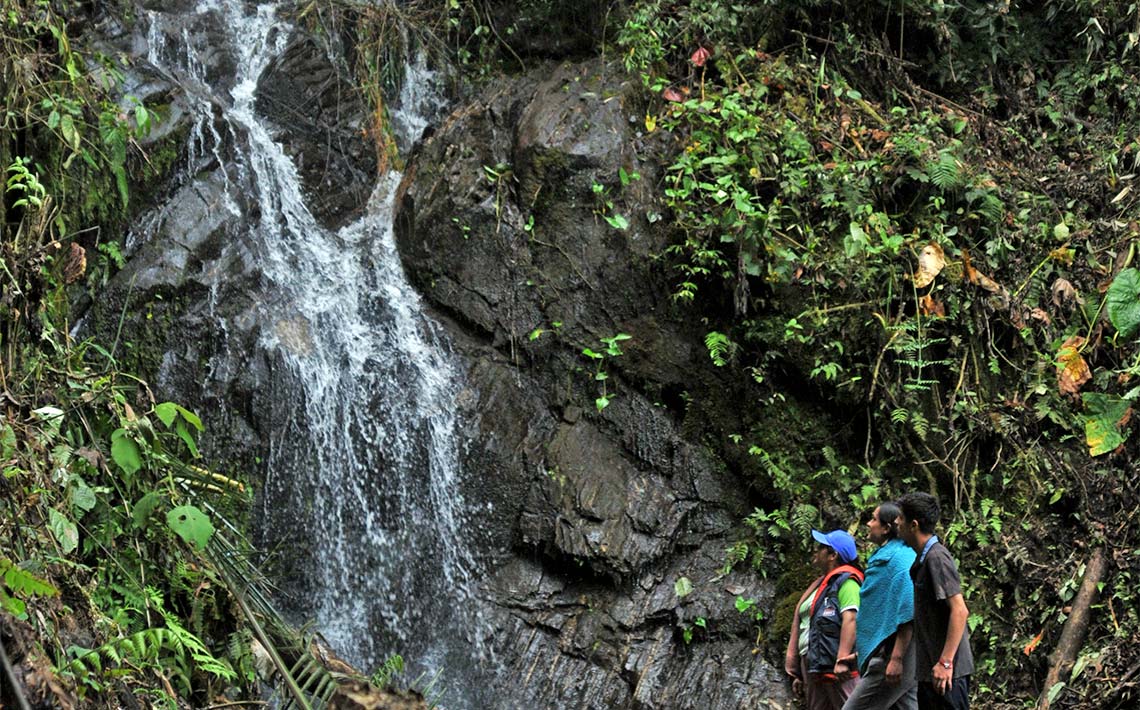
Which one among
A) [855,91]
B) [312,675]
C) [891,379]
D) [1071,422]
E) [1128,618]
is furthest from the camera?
[855,91]

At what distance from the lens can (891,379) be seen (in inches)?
274

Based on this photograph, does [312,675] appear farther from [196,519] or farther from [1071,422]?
[1071,422]

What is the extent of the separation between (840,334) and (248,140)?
539 centimetres

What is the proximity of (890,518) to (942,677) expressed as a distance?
2.54 ft

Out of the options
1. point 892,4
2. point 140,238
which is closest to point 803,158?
point 892,4

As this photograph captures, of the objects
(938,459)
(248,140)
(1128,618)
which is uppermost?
(248,140)

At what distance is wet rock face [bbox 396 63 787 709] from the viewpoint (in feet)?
22.3

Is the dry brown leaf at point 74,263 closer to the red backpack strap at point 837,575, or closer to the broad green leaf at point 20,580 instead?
the broad green leaf at point 20,580

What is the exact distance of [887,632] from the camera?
15.0 ft

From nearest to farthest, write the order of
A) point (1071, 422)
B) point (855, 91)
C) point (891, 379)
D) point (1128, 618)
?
point (1128, 618)
point (1071, 422)
point (891, 379)
point (855, 91)

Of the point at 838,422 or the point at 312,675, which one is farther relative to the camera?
the point at 838,422

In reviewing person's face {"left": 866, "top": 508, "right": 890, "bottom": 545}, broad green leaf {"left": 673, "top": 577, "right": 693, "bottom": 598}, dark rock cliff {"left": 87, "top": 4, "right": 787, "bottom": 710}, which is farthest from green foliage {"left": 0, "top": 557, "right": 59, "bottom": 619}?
broad green leaf {"left": 673, "top": 577, "right": 693, "bottom": 598}

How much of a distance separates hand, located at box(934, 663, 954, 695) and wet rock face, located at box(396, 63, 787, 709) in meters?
2.12

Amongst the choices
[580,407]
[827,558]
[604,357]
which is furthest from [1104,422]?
[580,407]
